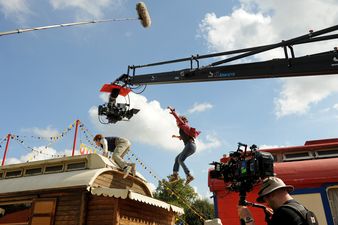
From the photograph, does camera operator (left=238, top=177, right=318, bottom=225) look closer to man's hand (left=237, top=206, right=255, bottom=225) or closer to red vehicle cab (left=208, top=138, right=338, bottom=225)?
man's hand (left=237, top=206, right=255, bottom=225)

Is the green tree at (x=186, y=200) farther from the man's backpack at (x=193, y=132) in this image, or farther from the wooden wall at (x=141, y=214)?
the man's backpack at (x=193, y=132)

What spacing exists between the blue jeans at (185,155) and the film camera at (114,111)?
7.28ft

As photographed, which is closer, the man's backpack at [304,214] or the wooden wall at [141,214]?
the man's backpack at [304,214]

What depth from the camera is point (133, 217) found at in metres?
10.9

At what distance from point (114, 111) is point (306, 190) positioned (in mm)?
6051

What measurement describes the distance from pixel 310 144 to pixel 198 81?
411 centimetres

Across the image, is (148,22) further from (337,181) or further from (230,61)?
(337,181)

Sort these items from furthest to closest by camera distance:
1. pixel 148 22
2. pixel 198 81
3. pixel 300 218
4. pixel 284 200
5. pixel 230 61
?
1. pixel 198 81
2. pixel 230 61
3. pixel 148 22
4. pixel 284 200
5. pixel 300 218

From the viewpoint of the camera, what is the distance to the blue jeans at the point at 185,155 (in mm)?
9367

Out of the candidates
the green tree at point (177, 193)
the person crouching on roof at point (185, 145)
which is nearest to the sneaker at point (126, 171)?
the person crouching on roof at point (185, 145)

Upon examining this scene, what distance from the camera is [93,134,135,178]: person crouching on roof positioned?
11719 millimetres

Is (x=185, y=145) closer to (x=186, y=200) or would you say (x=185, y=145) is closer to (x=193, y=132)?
(x=193, y=132)

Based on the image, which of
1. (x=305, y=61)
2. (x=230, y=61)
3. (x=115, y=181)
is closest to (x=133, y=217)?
(x=115, y=181)

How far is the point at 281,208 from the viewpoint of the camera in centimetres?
329
